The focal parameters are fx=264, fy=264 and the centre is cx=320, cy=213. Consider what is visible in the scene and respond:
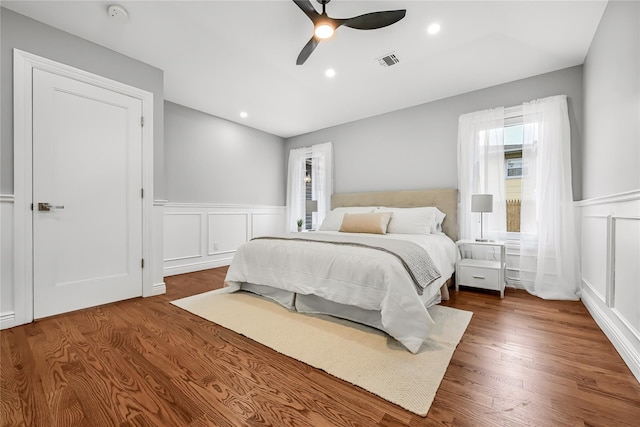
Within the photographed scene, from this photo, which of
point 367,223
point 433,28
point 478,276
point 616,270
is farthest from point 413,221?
point 433,28

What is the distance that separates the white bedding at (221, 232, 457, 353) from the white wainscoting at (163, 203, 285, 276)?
5.04 ft

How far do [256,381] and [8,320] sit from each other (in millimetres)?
2238

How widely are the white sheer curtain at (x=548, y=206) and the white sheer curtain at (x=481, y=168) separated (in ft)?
0.79

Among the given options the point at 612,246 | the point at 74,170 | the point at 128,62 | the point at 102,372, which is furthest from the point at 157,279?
the point at 612,246

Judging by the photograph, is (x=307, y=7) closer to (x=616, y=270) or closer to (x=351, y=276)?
(x=351, y=276)

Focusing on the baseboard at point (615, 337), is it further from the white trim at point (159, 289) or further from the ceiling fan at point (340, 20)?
the white trim at point (159, 289)

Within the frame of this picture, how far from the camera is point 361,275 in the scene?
1.97 metres

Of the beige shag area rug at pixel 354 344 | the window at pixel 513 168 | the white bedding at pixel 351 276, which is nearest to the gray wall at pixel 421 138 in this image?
the window at pixel 513 168

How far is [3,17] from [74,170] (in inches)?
48.8

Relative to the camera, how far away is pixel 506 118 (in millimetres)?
3316

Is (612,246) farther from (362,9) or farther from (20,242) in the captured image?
(20,242)

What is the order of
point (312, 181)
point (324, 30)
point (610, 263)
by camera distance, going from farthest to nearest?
1. point (312, 181)
2. point (324, 30)
3. point (610, 263)

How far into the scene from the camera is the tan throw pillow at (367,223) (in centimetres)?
332

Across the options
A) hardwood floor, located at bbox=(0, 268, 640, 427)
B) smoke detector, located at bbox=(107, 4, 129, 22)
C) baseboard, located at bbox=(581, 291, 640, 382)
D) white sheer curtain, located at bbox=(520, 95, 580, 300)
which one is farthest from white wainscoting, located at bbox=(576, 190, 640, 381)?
smoke detector, located at bbox=(107, 4, 129, 22)
